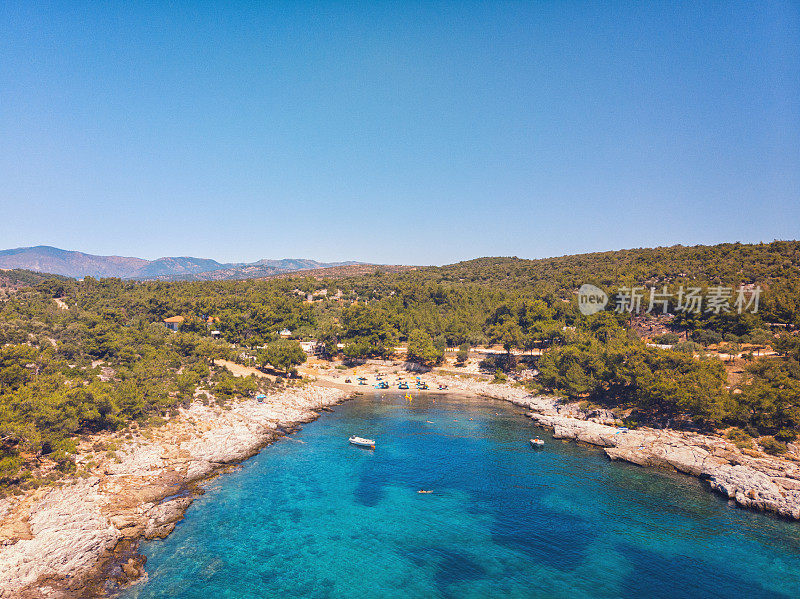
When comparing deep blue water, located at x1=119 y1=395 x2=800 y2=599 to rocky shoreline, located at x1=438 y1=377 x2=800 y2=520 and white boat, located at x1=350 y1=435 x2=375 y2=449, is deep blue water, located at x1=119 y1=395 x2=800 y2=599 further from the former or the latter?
rocky shoreline, located at x1=438 y1=377 x2=800 y2=520

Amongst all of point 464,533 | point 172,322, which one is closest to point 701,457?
point 464,533

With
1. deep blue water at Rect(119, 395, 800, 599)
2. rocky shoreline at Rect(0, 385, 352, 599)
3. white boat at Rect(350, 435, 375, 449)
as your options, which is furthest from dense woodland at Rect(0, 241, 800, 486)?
white boat at Rect(350, 435, 375, 449)

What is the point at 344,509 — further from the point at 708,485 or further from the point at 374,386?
the point at 374,386

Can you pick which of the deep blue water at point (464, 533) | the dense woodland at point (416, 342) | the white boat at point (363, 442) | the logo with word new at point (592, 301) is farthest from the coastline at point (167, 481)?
the logo with word new at point (592, 301)

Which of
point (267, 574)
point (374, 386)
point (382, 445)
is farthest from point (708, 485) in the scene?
point (374, 386)

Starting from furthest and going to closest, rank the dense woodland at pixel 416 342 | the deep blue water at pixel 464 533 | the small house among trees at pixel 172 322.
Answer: the small house among trees at pixel 172 322 < the dense woodland at pixel 416 342 < the deep blue water at pixel 464 533

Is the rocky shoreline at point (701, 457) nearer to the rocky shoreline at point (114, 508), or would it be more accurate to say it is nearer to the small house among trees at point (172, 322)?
the rocky shoreline at point (114, 508)
